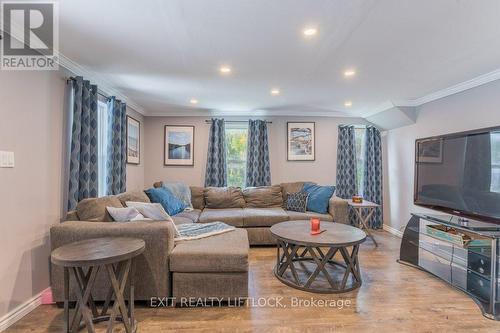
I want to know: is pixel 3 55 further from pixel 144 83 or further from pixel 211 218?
pixel 211 218

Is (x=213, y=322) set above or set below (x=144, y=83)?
below

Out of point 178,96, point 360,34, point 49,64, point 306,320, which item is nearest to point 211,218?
point 178,96

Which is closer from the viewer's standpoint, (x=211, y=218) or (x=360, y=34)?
(x=360, y=34)

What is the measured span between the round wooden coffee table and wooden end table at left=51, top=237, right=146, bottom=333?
1489mm

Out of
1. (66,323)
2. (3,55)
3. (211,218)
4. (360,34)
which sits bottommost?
(66,323)

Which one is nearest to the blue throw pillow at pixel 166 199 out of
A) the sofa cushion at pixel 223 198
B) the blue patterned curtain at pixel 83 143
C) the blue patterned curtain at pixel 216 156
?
the sofa cushion at pixel 223 198

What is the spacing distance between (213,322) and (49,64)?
107 inches

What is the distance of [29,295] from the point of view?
7.61ft

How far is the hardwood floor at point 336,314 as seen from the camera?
2.12 metres

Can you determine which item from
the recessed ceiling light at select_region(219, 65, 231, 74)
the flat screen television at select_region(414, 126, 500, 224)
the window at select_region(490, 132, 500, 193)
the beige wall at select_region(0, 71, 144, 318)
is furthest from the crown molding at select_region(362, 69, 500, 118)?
the beige wall at select_region(0, 71, 144, 318)

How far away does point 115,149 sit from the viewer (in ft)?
12.4

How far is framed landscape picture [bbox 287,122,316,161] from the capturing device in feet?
17.8

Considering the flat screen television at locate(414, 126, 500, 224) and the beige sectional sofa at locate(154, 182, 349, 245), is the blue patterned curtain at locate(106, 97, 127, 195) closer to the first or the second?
the beige sectional sofa at locate(154, 182, 349, 245)

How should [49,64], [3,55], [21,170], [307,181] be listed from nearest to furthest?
[3,55], [21,170], [49,64], [307,181]
